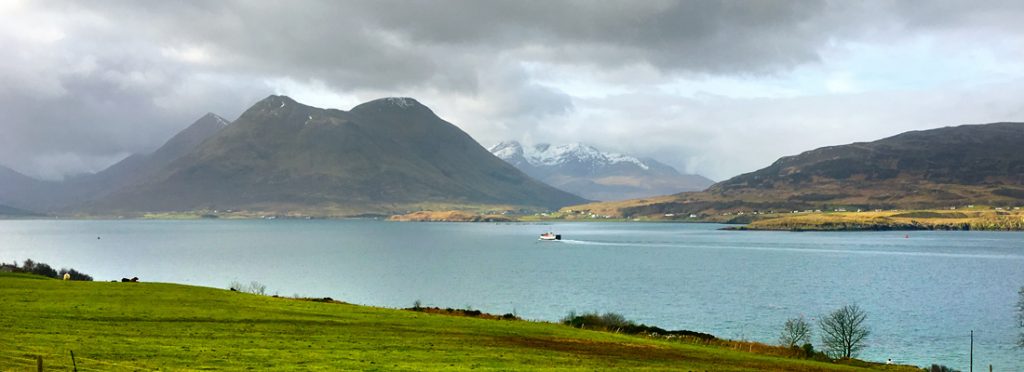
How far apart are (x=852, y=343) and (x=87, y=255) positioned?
189m

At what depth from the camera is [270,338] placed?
39312mm

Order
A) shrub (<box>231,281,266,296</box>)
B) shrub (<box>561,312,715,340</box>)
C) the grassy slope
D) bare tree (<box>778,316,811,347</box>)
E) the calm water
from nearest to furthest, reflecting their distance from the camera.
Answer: the grassy slope → shrub (<box>561,312,715,340</box>) → bare tree (<box>778,316,811,347</box>) → the calm water → shrub (<box>231,281,266,296</box>)

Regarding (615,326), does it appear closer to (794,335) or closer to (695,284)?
(794,335)

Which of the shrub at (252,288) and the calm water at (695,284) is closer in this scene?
the calm water at (695,284)

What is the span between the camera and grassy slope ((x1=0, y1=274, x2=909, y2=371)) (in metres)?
31.4

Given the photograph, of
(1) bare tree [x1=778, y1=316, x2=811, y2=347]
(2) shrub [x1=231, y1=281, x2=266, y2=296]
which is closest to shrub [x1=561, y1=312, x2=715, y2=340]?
(1) bare tree [x1=778, y1=316, x2=811, y2=347]

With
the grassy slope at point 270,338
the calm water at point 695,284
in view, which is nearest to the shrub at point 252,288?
the calm water at point 695,284

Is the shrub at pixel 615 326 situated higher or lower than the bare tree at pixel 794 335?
higher

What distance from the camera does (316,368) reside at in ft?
101

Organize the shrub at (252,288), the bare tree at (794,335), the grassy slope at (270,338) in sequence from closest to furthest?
the grassy slope at (270,338)
the bare tree at (794,335)
the shrub at (252,288)

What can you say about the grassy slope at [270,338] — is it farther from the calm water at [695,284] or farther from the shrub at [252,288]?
the calm water at [695,284]

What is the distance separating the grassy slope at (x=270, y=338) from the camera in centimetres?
3144

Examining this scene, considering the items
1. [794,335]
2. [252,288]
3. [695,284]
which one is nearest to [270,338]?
[794,335]

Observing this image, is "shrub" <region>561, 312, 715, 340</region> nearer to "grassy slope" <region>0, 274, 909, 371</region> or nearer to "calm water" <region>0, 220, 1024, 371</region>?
"grassy slope" <region>0, 274, 909, 371</region>
